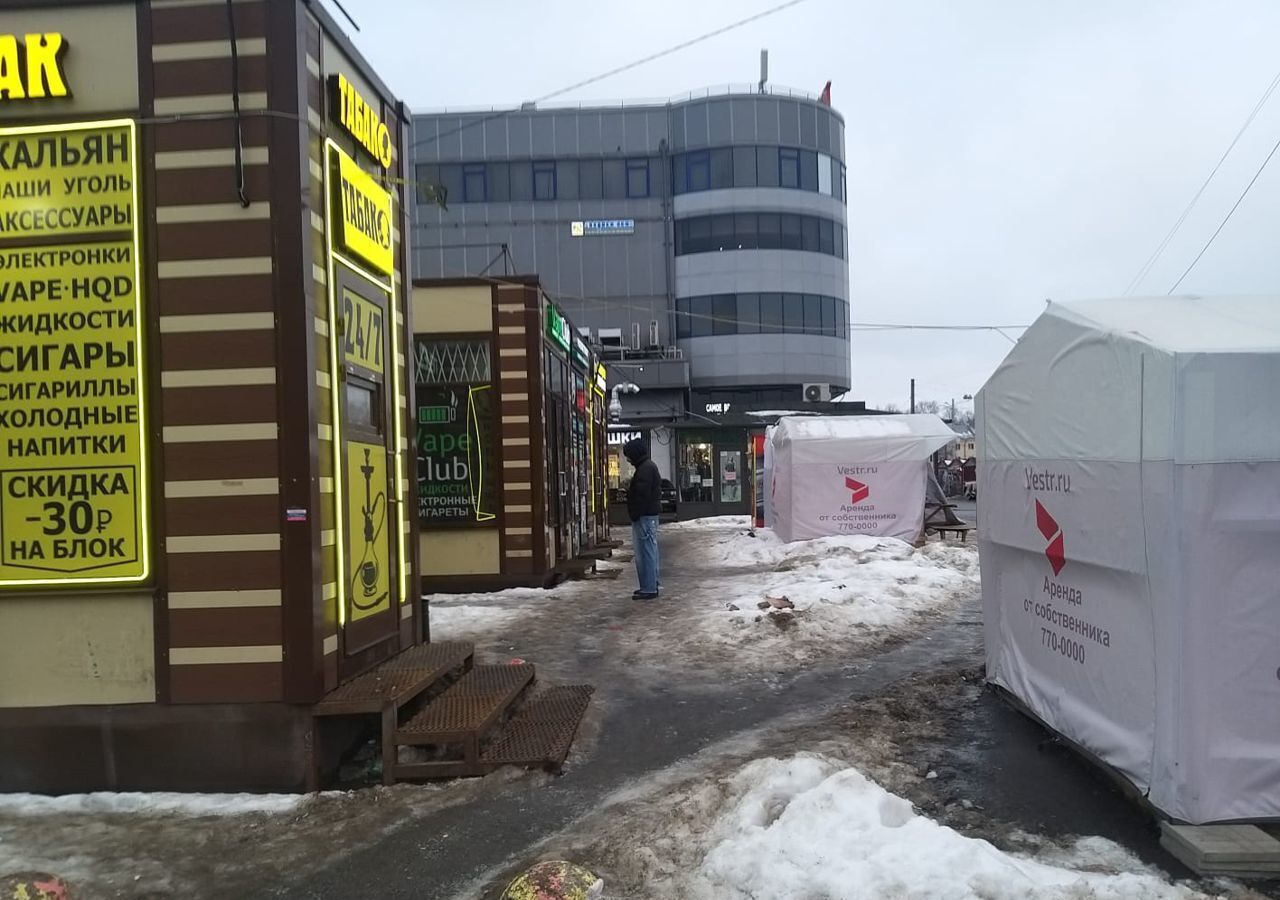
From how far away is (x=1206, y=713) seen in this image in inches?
150

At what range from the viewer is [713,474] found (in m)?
30.2

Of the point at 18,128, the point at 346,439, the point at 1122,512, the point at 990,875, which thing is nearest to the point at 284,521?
the point at 346,439

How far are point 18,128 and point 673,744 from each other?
497cm

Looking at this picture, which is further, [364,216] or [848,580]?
A: [848,580]

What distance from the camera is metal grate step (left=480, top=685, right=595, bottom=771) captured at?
497cm

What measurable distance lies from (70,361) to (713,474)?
26.0 m

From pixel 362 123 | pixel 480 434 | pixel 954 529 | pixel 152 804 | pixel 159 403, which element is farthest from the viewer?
pixel 954 529

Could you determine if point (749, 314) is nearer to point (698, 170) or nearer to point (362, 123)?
point (698, 170)

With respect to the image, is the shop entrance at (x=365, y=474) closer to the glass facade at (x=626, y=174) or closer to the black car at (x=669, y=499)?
the black car at (x=669, y=499)

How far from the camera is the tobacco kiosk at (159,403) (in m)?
4.74

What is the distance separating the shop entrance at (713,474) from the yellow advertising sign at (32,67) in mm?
25456

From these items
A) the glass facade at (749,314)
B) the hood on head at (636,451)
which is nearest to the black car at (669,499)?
the glass facade at (749,314)

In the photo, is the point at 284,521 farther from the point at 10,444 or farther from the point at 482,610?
the point at 482,610

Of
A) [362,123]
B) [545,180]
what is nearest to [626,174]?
[545,180]
